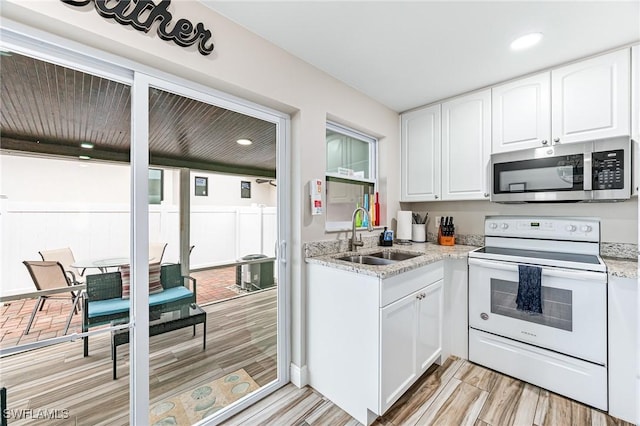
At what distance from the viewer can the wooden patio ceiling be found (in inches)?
44.1

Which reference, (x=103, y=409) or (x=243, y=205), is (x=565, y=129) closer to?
(x=243, y=205)

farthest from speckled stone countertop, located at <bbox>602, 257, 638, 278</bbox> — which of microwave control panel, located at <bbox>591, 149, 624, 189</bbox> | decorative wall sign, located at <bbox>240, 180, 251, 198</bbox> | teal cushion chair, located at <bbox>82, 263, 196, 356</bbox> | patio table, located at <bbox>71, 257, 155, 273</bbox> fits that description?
patio table, located at <bbox>71, 257, 155, 273</bbox>

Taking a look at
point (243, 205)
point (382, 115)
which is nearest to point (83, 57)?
point (243, 205)

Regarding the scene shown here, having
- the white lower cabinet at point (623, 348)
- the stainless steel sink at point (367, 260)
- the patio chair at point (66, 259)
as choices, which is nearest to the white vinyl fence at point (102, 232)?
the patio chair at point (66, 259)

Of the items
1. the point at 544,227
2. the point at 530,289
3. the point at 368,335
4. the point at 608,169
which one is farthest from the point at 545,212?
the point at 368,335

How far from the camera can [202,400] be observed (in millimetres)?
1639

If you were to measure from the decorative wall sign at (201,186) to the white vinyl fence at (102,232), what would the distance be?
0.09 metres

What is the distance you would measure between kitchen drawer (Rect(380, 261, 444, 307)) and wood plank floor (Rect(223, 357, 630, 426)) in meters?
0.74

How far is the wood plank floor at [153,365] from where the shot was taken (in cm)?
117

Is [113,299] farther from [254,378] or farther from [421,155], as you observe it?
[421,155]

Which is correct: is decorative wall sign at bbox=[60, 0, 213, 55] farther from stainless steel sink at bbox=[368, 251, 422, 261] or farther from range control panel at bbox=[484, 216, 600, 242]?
range control panel at bbox=[484, 216, 600, 242]

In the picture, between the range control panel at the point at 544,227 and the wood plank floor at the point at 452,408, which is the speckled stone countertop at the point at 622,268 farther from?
the wood plank floor at the point at 452,408

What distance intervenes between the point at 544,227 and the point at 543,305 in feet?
2.49

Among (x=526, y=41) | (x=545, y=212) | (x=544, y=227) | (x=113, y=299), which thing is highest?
(x=526, y=41)
